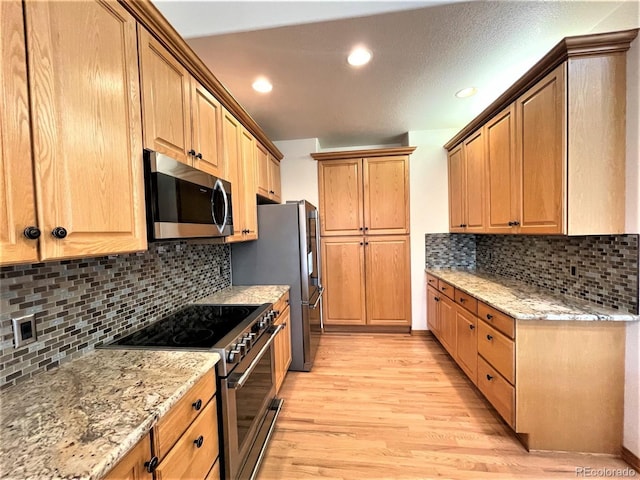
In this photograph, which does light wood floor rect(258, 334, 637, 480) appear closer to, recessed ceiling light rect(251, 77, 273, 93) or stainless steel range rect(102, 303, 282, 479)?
stainless steel range rect(102, 303, 282, 479)

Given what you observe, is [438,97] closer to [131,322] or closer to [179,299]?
[179,299]

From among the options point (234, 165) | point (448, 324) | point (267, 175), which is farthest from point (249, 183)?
point (448, 324)

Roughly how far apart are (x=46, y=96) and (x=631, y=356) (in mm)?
2854

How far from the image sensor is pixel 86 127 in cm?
91

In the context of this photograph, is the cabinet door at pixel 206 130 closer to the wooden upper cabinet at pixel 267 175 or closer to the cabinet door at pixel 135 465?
the wooden upper cabinet at pixel 267 175

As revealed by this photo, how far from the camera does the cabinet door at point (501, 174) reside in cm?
209

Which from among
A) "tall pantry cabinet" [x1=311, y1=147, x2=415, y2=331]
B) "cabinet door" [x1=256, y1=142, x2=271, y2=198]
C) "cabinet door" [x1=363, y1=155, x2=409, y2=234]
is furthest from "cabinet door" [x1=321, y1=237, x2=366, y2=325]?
"cabinet door" [x1=256, y1=142, x2=271, y2=198]

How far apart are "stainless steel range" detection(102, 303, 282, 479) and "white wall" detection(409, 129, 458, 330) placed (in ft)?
7.34

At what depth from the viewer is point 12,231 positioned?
0.70 m

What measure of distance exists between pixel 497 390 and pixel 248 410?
1632 mm

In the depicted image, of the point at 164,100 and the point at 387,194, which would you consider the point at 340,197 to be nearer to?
the point at 387,194

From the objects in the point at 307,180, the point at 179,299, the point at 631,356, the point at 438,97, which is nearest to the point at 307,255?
the point at 179,299

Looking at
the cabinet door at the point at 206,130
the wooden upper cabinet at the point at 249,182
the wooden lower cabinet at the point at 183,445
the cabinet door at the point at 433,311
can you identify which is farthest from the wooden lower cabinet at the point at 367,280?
the wooden lower cabinet at the point at 183,445

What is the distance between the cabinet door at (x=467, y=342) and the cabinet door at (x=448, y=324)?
0.10m
